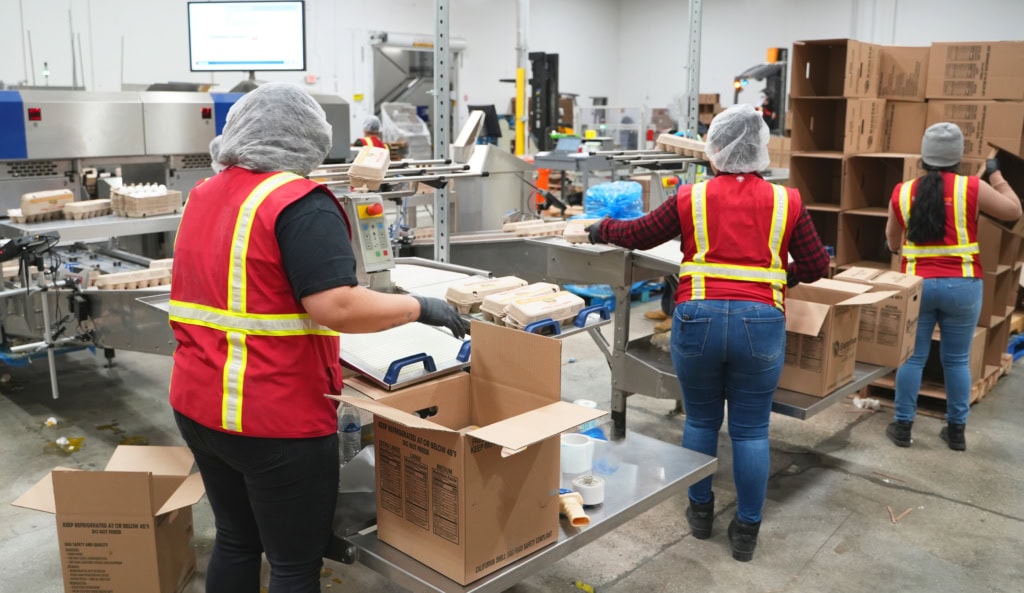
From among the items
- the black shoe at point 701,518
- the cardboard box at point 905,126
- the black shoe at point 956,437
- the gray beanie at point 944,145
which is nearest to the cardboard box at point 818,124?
the cardboard box at point 905,126

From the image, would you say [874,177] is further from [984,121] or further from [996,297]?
[996,297]

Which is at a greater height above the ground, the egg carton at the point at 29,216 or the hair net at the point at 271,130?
the hair net at the point at 271,130

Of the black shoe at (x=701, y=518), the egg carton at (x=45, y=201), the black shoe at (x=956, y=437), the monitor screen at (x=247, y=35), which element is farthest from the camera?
the monitor screen at (x=247, y=35)

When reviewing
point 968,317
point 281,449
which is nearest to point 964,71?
point 968,317

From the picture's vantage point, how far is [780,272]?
2.59 metres

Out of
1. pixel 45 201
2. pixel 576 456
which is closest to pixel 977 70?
pixel 576 456

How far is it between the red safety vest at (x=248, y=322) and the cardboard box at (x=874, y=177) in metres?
3.60

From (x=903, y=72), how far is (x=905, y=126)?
0.96ft

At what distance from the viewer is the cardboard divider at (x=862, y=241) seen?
4.54 meters

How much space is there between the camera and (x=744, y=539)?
279 cm

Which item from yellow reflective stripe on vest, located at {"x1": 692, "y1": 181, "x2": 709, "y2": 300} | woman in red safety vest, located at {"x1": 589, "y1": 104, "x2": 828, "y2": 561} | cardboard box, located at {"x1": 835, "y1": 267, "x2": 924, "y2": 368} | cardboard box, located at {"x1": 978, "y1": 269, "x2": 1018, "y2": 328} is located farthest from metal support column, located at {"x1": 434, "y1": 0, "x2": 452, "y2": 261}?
cardboard box, located at {"x1": 978, "y1": 269, "x2": 1018, "y2": 328}

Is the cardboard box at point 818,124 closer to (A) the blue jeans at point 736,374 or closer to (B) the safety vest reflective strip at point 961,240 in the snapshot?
(B) the safety vest reflective strip at point 961,240

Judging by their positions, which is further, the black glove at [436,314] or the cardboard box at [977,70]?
the cardboard box at [977,70]

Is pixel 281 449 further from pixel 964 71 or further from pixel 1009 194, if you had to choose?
pixel 964 71
